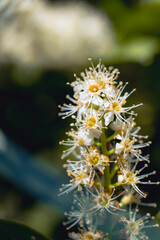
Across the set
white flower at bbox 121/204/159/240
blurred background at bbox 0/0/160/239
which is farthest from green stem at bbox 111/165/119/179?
blurred background at bbox 0/0/160/239

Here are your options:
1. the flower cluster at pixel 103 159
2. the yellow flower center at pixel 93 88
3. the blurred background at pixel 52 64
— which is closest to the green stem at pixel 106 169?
the flower cluster at pixel 103 159

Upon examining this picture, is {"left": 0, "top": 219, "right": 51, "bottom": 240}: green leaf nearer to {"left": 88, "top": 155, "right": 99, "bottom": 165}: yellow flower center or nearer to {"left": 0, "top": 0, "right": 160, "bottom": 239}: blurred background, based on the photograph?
{"left": 88, "top": 155, "right": 99, "bottom": 165}: yellow flower center

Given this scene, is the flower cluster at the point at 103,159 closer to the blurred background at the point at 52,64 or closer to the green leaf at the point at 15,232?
the green leaf at the point at 15,232

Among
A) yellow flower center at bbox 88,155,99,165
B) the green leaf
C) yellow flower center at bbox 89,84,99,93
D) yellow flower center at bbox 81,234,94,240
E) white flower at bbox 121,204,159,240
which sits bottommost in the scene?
the green leaf

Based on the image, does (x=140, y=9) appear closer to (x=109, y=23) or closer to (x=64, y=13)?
(x=109, y=23)

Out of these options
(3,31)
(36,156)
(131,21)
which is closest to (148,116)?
(36,156)

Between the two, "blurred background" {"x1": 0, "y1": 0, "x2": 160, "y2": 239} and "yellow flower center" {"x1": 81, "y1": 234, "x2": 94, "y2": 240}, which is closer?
"yellow flower center" {"x1": 81, "y1": 234, "x2": 94, "y2": 240}

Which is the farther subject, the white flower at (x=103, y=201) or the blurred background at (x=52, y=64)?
the blurred background at (x=52, y=64)
